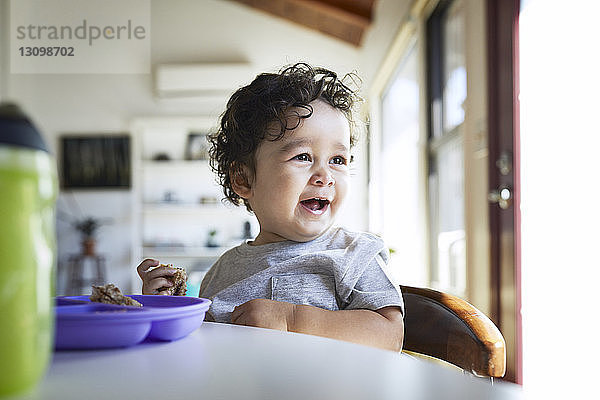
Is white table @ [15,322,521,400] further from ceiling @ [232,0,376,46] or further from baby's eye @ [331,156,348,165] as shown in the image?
ceiling @ [232,0,376,46]

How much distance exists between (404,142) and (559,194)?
316cm

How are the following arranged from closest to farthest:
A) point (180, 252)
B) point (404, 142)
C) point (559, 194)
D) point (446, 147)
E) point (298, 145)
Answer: point (298, 145), point (559, 194), point (446, 147), point (404, 142), point (180, 252)

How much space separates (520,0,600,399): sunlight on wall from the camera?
169 centimetres

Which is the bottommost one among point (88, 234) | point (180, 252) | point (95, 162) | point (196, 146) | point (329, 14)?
point (180, 252)

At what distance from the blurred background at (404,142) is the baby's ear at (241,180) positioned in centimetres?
76

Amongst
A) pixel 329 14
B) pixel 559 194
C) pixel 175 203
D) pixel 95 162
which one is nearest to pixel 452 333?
pixel 559 194

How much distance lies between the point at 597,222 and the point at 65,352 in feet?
5.05

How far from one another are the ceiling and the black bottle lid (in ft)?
16.5

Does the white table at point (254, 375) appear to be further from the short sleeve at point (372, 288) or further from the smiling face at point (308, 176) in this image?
Result: the smiling face at point (308, 176)

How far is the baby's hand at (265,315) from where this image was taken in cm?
78

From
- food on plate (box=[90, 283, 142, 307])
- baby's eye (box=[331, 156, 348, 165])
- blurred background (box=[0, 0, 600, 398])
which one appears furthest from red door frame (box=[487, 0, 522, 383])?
food on plate (box=[90, 283, 142, 307])

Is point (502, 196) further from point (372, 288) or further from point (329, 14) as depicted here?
point (329, 14)

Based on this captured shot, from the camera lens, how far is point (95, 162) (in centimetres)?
658

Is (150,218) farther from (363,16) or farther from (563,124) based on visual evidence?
(563,124)
